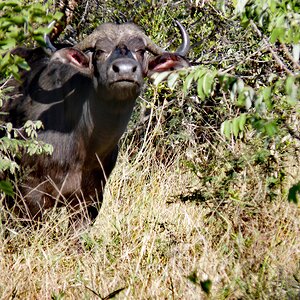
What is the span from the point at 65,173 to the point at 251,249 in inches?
85.2

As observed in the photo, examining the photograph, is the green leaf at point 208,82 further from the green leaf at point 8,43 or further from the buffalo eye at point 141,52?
the buffalo eye at point 141,52

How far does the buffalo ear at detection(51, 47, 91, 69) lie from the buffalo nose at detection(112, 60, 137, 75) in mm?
634

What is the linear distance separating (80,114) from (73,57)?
1.65 feet

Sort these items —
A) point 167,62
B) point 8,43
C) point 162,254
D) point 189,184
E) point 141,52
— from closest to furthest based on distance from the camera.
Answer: point 8,43, point 162,254, point 141,52, point 167,62, point 189,184

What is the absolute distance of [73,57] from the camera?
704 cm

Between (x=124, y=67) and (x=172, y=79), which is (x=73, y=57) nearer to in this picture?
(x=124, y=67)

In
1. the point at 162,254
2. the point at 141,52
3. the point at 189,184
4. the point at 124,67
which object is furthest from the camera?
the point at 189,184

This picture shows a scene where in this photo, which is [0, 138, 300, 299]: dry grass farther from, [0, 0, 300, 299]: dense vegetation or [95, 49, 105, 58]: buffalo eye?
[95, 49, 105, 58]: buffalo eye

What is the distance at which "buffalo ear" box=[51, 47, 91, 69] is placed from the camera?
691 centimetres

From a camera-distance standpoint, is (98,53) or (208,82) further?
(98,53)

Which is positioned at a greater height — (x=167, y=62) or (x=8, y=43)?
(x=8, y=43)

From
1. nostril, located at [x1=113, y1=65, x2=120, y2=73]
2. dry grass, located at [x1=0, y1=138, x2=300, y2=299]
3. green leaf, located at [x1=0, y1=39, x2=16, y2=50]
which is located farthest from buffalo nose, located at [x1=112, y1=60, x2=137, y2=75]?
green leaf, located at [x1=0, y1=39, x2=16, y2=50]

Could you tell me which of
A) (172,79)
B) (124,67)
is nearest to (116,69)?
(124,67)

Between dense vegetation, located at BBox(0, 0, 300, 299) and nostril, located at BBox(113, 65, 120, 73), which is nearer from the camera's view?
dense vegetation, located at BBox(0, 0, 300, 299)
